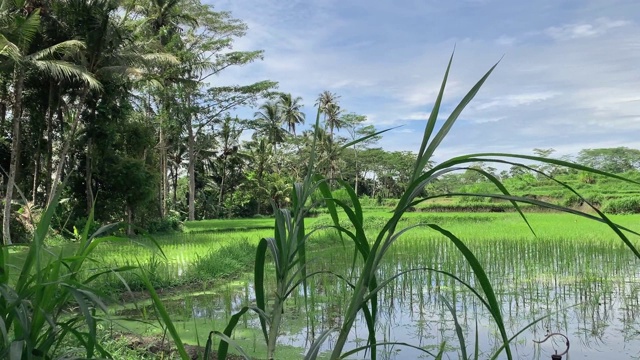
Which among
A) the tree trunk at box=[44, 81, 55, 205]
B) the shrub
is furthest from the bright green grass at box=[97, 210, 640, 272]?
the tree trunk at box=[44, 81, 55, 205]

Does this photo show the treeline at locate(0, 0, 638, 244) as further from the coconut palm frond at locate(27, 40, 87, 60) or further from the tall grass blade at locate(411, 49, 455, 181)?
the tall grass blade at locate(411, 49, 455, 181)

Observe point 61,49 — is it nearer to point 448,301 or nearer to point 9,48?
point 9,48

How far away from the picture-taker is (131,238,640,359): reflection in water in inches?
151

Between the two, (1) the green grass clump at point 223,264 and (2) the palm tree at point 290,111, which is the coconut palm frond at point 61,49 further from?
(2) the palm tree at point 290,111

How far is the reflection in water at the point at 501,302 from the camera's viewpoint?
3.84 m

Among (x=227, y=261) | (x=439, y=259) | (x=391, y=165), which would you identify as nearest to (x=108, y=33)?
(x=227, y=261)

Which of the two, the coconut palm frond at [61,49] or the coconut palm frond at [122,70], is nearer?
the coconut palm frond at [61,49]

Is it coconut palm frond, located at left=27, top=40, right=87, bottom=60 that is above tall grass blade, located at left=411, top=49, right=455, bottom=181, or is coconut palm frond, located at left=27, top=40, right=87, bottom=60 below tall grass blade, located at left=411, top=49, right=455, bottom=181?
above

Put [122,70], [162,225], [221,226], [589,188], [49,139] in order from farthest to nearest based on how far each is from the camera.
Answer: [589,188] < [221,226] < [162,225] < [49,139] < [122,70]

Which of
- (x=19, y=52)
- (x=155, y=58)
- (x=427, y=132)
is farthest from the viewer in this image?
(x=155, y=58)

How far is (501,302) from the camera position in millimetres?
4949

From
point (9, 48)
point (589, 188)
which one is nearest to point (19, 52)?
point (9, 48)

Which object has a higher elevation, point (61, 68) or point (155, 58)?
point (155, 58)

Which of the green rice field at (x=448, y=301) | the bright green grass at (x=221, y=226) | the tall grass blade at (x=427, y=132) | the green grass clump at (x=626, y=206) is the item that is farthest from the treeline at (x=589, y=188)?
the tall grass blade at (x=427, y=132)
